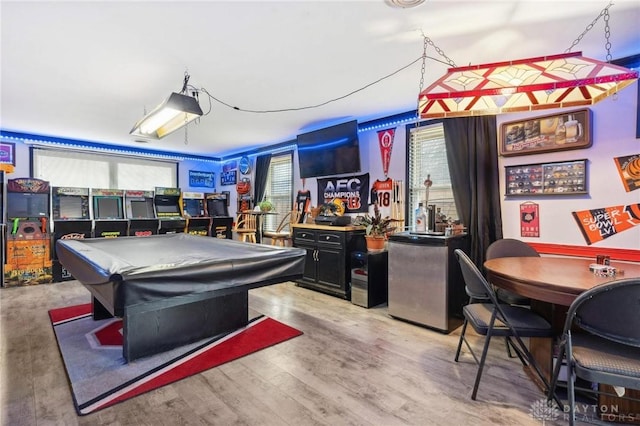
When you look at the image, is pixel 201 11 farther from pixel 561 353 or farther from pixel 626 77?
pixel 561 353

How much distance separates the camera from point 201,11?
215 cm

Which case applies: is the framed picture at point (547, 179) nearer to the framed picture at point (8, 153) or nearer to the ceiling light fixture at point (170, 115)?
the ceiling light fixture at point (170, 115)

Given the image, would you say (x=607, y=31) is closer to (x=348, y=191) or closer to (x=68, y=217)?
(x=348, y=191)

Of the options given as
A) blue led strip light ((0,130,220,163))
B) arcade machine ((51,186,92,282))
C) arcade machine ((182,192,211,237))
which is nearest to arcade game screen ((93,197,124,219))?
arcade machine ((51,186,92,282))

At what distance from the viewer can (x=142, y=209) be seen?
6.61 metres

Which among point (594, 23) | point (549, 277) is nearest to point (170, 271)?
point (549, 277)

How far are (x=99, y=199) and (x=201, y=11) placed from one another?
545 centimetres

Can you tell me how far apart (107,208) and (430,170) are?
605 cm

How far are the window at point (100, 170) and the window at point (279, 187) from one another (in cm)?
267

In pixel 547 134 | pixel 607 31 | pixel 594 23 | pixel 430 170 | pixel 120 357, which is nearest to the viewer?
pixel 594 23

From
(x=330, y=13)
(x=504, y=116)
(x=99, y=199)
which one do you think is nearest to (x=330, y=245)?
(x=504, y=116)

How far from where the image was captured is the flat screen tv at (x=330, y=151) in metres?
4.73

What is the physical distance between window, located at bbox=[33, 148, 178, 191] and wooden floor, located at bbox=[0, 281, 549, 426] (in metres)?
4.00

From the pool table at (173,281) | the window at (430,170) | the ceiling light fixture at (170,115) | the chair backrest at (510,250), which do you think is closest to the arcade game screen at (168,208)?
the ceiling light fixture at (170,115)
